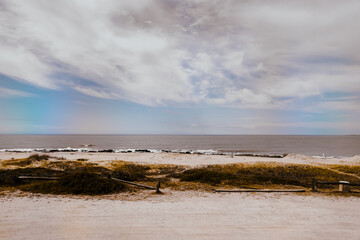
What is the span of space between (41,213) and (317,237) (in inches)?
488

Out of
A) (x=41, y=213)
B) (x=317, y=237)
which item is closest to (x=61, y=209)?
(x=41, y=213)

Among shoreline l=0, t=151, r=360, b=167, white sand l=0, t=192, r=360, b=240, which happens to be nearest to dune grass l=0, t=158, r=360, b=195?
white sand l=0, t=192, r=360, b=240

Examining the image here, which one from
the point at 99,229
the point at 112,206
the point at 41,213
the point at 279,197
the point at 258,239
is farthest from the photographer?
the point at 279,197

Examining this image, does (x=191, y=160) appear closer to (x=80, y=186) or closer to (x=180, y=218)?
(x=80, y=186)

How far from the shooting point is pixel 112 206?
11.3m

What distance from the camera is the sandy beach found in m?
8.33

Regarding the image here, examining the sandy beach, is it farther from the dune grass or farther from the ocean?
the ocean

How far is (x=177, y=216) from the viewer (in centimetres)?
1009

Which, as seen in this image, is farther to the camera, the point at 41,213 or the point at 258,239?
the point at 41,213

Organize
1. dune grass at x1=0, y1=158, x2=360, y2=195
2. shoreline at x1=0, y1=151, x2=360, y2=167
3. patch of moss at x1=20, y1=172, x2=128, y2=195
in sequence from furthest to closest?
Answer: shoreline at x1=0, y1=151, x2=360, y2=167 < dune grass at x1=0, y1=158, x2=360, y2=195 < patch of moss at x1=20, y1=172, x2=128, y2=195

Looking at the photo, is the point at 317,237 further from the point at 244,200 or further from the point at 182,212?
the point at 182,212

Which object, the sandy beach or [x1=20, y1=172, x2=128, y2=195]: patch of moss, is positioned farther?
[x1=20, y1=172, x2=128, y2=195]: patch of moss

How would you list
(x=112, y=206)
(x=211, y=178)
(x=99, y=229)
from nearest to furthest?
(x=99, y=229), (x=112, y=206), (x=211, y=178)

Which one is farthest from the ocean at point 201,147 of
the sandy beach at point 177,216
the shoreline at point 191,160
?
the sandy beach at point 177,216
